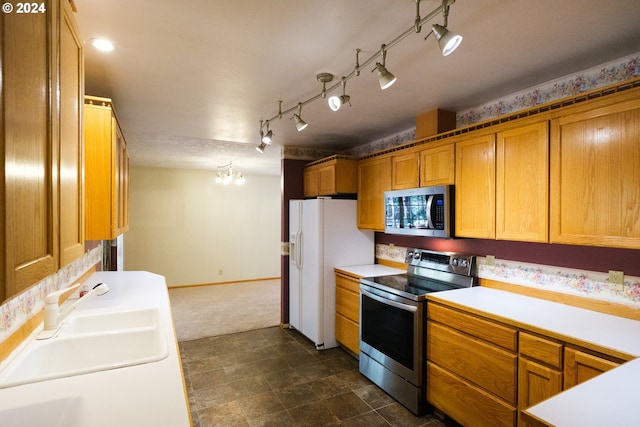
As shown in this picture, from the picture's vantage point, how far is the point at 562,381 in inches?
66.6

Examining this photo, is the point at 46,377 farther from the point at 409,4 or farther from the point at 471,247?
the point at 471,247

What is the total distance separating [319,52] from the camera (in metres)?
1.92

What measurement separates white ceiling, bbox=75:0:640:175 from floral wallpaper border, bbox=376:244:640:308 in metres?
1.31

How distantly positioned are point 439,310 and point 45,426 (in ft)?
7.21

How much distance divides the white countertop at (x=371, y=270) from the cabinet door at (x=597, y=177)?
65.6 inches

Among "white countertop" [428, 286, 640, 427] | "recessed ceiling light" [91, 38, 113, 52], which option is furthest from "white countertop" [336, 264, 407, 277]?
"recessed ceiling light" [91, 38, 113, 52]

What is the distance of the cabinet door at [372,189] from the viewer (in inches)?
135

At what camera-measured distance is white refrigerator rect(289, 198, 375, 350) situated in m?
3.68

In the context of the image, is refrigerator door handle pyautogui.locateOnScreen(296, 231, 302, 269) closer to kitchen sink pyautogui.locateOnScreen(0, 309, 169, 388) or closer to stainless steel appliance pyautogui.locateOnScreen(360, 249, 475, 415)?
stainless steel appliance pyautogui.locateOnScreen(360, 249, 475, 415)

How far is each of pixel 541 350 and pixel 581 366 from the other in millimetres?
183

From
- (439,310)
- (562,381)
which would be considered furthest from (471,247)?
(562,381)

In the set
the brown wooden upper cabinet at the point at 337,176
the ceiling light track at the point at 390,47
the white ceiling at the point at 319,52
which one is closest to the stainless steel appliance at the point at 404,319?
the brown wooden upper cabinet at the point at 337,176

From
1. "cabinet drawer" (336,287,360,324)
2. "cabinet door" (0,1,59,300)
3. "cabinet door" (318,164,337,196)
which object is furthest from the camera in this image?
"cabinet door" (318,164,337,196)

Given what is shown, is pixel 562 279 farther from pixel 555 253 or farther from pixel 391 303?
pixel 391 303
